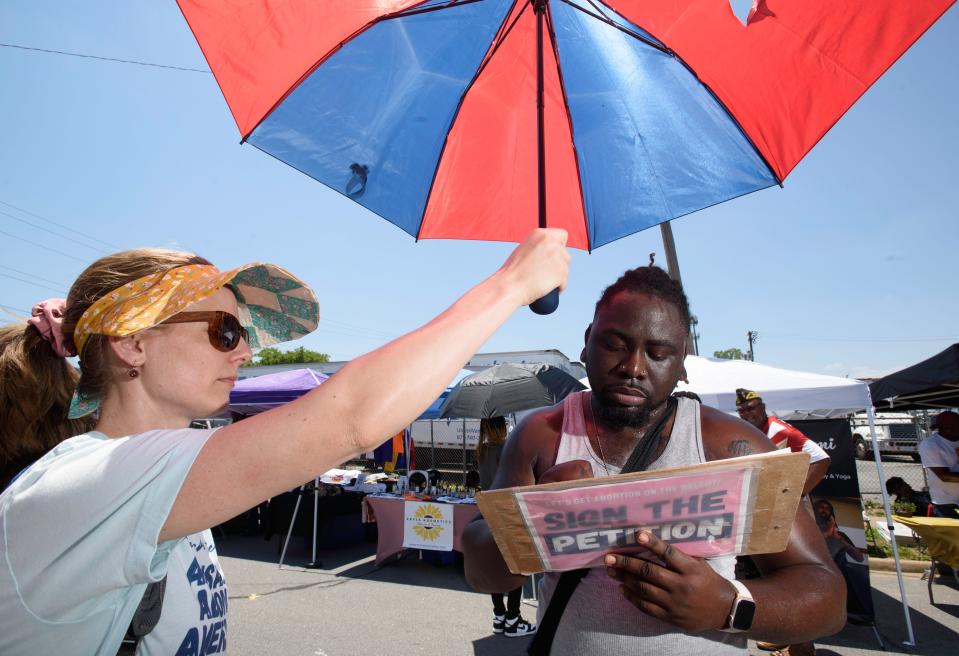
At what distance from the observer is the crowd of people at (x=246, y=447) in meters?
0.80

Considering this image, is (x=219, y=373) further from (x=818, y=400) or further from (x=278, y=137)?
(x=818, y=400)

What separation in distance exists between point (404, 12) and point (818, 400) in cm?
627

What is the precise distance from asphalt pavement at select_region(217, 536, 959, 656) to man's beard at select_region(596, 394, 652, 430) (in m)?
4.10

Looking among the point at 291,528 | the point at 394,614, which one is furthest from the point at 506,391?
the point at 291,528

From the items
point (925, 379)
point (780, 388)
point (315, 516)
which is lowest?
point (315, 516)

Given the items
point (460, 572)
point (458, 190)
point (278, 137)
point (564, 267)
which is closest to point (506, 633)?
point (460, 572)


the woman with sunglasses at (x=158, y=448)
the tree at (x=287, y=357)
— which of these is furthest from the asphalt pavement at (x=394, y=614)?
the tree at (x=287, y=357)

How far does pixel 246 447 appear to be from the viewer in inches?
30.5

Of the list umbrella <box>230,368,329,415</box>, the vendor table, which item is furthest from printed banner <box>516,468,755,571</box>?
umbrella <box>230,368,329,415</box>

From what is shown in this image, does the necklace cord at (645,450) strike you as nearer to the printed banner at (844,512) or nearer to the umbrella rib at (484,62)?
the umbrella rib at (484,62)

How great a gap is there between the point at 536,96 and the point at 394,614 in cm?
547

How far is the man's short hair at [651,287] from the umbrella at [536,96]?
0.80 meters

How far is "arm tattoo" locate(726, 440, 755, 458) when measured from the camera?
1.54 m

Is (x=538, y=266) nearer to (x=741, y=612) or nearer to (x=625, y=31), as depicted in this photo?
(x=741, y=612)
